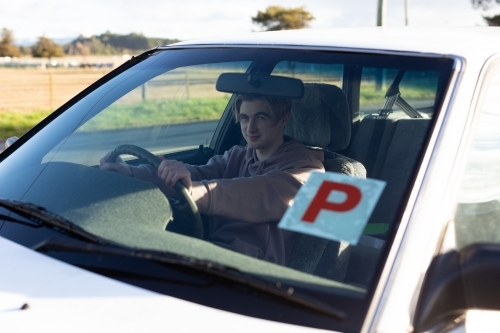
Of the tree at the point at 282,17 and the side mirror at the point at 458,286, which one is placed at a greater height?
the tree at the point at 282,17

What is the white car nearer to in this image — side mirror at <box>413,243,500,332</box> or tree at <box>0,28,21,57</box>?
side mirror at <box>413,243,500,332</box>

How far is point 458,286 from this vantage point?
1509 millimetres

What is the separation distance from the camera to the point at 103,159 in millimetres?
2455

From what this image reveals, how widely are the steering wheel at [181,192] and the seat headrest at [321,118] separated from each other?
63 cm

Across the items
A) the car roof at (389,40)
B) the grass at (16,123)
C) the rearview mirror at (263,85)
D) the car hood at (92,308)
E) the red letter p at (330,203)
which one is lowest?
the grass at (16,123)

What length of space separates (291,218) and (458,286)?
43 cm

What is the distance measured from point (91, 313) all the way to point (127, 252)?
22cm

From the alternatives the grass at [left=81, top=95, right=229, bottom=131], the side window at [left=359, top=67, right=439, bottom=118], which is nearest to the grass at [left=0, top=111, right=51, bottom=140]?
the grass at [left=81, top=95, right=229, bottom=131]

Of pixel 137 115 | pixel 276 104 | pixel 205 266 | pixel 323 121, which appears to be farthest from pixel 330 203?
pixel 137 115

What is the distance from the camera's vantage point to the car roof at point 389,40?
1935 mm

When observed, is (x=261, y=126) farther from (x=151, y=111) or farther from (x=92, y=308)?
(x=92, y=308)

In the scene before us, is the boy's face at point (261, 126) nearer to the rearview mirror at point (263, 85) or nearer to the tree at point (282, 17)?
the rearview mirror at point (263, 85)

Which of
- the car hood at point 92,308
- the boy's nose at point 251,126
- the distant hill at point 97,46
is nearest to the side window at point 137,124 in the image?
the boy's nose at point 251,126

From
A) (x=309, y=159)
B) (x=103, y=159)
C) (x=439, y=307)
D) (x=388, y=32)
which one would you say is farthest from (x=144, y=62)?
(x=439, y=307)
